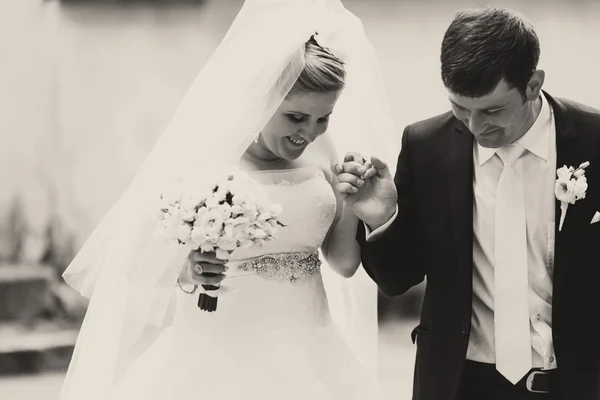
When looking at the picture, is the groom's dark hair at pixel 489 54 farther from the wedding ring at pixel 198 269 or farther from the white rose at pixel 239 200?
the wedding ring at pixel 198 269

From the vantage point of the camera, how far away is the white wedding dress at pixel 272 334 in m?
2.67

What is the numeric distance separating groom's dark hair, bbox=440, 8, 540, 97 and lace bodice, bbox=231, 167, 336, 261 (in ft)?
2.18

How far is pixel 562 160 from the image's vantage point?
238cm

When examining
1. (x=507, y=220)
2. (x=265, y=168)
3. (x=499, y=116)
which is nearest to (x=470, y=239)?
(x=507, y=220)

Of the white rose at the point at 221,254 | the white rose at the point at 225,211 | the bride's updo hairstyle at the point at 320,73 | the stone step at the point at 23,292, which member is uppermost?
the bride's updo hairstyle at the point at 320,73

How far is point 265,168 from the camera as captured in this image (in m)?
2.85

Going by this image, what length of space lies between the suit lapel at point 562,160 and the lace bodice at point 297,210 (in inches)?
29.5

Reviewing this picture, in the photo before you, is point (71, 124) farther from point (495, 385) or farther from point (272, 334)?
point (495, 385)

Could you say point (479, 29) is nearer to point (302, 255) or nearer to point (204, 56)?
point (302, 255)

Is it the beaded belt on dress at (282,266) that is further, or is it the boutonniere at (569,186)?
the beaded belt on dress at (282,266)

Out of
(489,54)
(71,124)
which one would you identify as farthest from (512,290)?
(71,124)

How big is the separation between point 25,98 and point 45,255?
2.91ft

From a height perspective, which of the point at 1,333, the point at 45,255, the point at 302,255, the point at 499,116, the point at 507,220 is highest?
the point at 499,116

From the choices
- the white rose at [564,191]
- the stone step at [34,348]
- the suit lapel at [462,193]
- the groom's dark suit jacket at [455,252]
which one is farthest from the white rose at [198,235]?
the stone step at [34,348]
